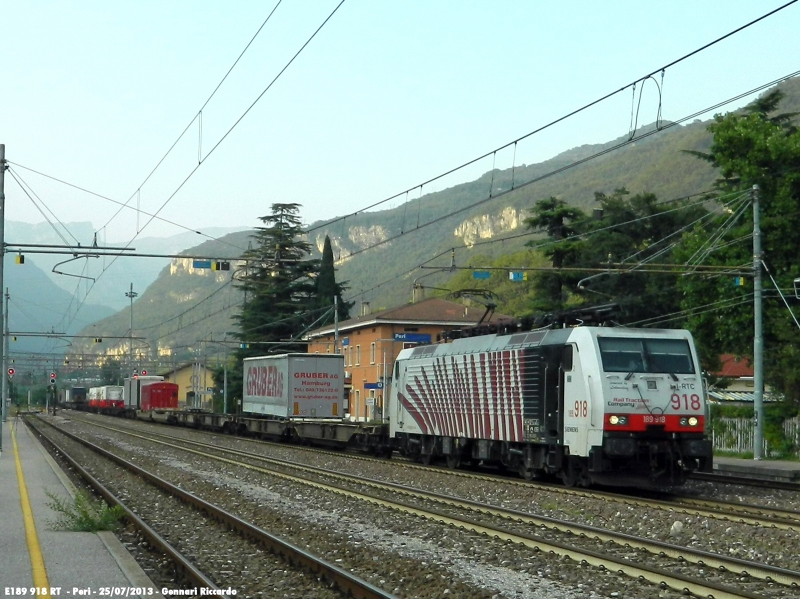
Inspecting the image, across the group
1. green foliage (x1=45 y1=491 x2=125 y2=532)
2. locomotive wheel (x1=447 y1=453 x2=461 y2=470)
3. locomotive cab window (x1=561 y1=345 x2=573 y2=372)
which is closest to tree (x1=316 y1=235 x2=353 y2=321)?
locomotive wheel (x1=447 y1=453 x2=461 y2=470)

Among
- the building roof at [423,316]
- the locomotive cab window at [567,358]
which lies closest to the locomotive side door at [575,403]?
the locomotive cab window at [567,358]

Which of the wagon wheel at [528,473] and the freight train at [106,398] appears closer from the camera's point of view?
the wagon wheel at [528,473]

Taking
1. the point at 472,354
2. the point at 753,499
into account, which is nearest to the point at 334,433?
the point at 472,354

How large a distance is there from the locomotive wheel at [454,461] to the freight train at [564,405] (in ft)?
0.11

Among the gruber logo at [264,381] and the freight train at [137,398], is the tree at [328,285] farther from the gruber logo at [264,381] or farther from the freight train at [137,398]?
the gruber logo at [264,381]

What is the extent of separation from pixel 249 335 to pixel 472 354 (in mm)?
55943

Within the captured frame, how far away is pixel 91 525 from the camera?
1357 centimetres

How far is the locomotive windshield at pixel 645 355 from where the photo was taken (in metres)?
18.7

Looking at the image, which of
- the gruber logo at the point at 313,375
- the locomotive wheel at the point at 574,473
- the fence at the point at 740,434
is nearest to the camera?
the locomotive wheel at the point at 574,473

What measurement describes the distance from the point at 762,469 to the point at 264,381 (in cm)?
2406

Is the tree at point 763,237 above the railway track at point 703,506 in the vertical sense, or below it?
above

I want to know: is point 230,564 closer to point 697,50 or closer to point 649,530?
point 649,530

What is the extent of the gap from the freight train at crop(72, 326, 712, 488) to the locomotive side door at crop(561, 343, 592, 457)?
0.02 metres

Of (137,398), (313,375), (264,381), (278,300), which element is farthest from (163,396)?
(313,375)
